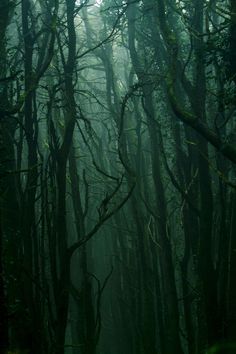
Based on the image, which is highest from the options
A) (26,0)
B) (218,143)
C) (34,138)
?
(26,0)

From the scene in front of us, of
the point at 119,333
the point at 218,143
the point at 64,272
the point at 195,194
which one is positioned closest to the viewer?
the point at 218,143

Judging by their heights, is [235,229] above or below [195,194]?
below

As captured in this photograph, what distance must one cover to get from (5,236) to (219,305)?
3.22m

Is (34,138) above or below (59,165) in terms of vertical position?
above

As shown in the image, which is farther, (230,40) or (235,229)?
(235,229)

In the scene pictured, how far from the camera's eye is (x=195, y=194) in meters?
9.07

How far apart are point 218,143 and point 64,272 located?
85.7 inches

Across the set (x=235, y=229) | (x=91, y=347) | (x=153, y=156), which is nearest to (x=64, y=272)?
(x=91, y=347)

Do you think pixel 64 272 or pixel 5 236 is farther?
pixel 5 236

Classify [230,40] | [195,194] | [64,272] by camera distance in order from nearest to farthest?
[64,272]
[230,40]
[195,194]

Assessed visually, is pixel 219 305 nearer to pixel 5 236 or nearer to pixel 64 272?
pixel 64 272

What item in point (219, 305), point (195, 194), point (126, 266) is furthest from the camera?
point (126, 266)

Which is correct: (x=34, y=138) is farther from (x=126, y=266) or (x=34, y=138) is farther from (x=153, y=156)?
(x=126, y=266)

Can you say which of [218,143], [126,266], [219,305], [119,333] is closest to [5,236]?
[219,305]
